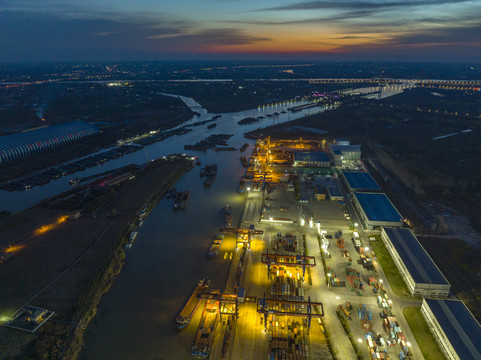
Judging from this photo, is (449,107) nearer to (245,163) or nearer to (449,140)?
(449,140)

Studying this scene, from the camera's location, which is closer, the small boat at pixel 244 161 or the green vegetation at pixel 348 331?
the green vegetation at pixel 348 331

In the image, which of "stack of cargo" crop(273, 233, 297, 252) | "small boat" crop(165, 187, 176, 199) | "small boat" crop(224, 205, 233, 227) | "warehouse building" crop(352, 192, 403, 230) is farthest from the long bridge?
"stack of cargo" crop(273, 233, 297, 252)

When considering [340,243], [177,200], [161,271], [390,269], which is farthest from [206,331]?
[177,200]

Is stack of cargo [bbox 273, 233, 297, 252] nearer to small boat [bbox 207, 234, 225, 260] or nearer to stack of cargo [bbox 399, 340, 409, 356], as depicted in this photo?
small boat [bbox 207, 234, 225, 260]

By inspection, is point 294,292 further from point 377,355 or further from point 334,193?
point 334,193

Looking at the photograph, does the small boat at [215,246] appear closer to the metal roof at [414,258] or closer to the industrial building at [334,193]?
the industrial building at [334,193]

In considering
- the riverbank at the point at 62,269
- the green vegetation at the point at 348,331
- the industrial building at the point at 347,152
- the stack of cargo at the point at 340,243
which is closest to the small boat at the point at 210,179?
the riverbank at the point at 62,269
